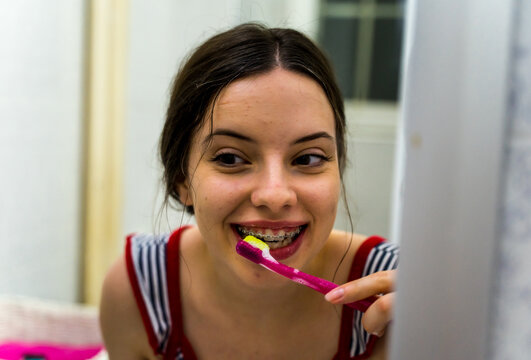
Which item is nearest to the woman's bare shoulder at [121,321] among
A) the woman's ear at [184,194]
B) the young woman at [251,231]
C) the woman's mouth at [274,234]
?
the young woman at [251,231]

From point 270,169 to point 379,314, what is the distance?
195 mm

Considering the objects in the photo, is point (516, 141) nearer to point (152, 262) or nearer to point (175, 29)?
point (152, 262)

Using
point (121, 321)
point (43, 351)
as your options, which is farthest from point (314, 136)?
point (43, 351)

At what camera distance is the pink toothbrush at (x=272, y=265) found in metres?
0.50

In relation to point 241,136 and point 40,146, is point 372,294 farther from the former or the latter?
point 40,146

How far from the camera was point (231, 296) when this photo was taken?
764mm

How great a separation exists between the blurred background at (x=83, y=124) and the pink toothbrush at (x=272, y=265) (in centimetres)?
68

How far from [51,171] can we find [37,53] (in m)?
0.31

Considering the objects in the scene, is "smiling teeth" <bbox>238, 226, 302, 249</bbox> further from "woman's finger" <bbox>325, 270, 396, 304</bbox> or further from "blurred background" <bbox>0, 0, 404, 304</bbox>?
"blurred background" <bbox>0, 0, 404, 304</bbox>

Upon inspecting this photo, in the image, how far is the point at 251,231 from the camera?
604 mm

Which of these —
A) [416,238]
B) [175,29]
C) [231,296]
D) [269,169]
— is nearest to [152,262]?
[231,296]

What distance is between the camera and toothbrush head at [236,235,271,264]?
560 millimetres

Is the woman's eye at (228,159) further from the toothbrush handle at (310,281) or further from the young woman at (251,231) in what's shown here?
the toothbrush handle at (310,281)

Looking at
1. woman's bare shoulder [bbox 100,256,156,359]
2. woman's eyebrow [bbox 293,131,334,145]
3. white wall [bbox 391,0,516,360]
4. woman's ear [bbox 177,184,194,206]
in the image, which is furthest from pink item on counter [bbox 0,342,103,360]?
white wall [bbox 391,0,516,360]
